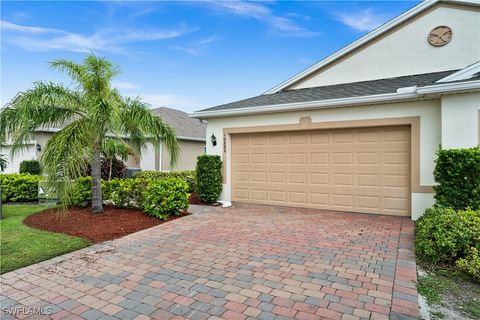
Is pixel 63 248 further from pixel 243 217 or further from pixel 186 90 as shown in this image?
pixel 186 90

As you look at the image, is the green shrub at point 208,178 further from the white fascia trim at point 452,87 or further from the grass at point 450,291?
the grass at point 450,291

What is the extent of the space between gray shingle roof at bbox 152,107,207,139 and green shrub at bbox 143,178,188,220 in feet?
28.9

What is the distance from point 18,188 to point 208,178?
22.0 feet

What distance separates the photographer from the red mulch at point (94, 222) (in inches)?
230

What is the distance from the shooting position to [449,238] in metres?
4.02

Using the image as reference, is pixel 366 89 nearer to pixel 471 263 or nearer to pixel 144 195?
pixel 471 263

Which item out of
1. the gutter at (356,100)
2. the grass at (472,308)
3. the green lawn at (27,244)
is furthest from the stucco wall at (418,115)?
the green lawn at (27,244)

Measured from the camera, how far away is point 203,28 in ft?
36.7

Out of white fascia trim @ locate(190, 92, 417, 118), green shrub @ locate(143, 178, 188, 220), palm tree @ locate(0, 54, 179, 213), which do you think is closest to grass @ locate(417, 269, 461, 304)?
white fascia trim @ locate(190, 92, 417, 118)

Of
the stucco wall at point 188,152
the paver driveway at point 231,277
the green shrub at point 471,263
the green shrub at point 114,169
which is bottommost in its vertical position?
the paver driveway at point 231,277

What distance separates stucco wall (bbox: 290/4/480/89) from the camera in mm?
8852

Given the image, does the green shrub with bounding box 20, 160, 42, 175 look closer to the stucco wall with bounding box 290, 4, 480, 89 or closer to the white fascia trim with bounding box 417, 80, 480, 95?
the stucco wall with bounding box 290, 4, 480, 89

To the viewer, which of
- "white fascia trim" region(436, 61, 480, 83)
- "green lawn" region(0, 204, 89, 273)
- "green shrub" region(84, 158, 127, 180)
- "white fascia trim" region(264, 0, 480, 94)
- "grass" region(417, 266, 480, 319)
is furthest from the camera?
"green shrub" region(84, 158, 127, 180)

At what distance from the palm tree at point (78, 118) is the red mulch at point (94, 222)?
0.52 meters
